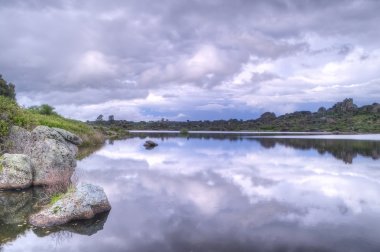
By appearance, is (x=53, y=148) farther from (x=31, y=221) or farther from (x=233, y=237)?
(x=233, y=237)

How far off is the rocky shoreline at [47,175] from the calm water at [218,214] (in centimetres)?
68

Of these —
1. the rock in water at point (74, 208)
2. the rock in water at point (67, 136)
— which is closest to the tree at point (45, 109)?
the rock in water at point (67, 136)

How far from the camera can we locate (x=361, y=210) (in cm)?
2172

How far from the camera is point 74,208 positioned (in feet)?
62.2

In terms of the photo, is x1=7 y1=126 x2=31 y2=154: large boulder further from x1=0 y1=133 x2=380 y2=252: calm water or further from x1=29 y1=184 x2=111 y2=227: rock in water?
x1=29 y1=184 x2=111 y2=227: rock in water

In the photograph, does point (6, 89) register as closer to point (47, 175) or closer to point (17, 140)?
point (17, 140)

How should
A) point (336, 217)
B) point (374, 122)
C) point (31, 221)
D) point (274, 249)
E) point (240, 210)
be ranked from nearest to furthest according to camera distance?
point (274, 249) → point (31, 221) → point (336, 217) → point (240, 210) → point (374, 122)

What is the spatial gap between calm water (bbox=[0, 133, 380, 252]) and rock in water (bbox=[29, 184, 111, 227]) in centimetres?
50

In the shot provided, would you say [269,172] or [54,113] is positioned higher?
[54,113]

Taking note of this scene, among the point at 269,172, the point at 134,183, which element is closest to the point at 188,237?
the point at 134,183

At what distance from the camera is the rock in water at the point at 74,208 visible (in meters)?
18.4

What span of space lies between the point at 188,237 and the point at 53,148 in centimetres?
1668

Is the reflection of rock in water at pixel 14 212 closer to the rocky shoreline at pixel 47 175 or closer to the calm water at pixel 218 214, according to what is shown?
the calm water at pixel 218 214

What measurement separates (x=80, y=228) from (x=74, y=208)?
1.34 metres
